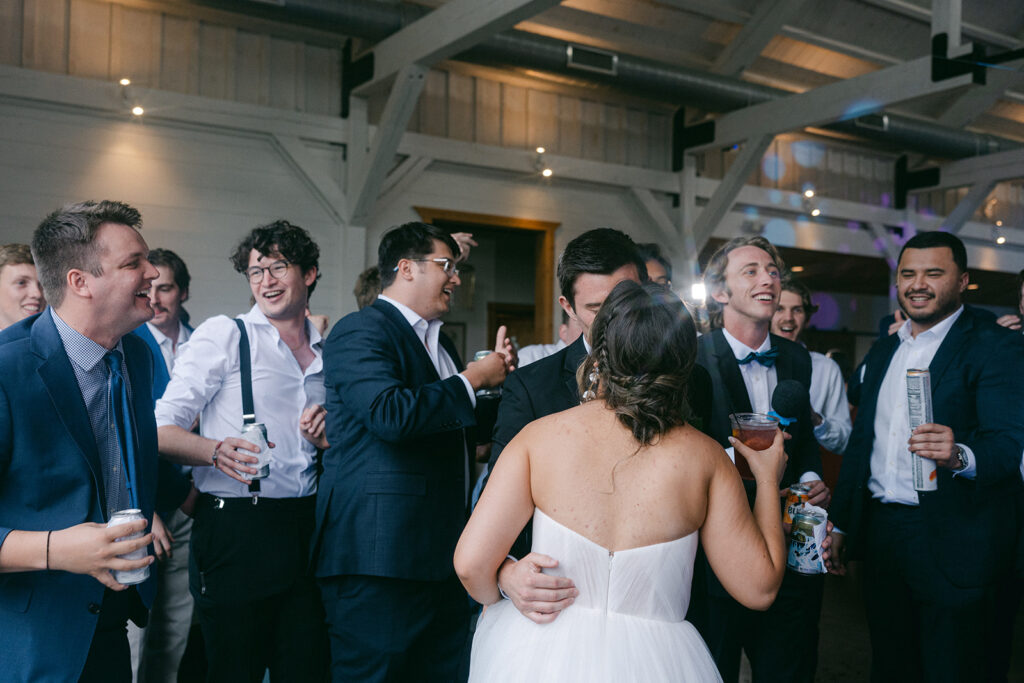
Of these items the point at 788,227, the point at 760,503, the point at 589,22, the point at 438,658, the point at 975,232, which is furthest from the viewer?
the point at 975,232

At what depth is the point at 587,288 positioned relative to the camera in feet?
6.84

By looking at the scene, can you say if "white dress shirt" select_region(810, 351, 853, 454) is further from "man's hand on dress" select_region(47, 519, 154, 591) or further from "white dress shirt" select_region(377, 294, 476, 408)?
"man's hand on dress" select_region(47, 519, 154, 591)

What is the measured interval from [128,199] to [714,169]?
6.52m

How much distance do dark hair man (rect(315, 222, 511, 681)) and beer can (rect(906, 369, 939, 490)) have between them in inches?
47.1

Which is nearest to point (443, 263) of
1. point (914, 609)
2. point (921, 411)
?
point (921, 411)

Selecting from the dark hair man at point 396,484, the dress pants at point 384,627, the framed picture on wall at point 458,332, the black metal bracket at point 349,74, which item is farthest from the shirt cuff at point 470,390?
the framed picture on wall at point 458,332

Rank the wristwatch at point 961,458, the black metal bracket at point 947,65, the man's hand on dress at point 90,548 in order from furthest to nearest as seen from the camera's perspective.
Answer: the black metal bracket at point 947,65
the wristwatch at point 961,458
the man's hand on dress at point 90,548

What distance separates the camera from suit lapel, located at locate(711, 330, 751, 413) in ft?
8.07

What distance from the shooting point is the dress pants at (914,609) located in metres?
2.47

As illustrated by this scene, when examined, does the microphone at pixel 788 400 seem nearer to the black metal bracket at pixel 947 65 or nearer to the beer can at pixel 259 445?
the beer can at pixel 259 445

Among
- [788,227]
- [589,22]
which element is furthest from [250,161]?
[788,227]

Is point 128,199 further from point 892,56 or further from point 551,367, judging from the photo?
point 892,56

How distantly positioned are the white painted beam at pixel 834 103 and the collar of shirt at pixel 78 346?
6.37 metres

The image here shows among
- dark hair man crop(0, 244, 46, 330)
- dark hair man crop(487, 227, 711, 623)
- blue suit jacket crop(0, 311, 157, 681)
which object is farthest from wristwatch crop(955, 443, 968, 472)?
dark hair man crop(0, 244, 46, 330)
